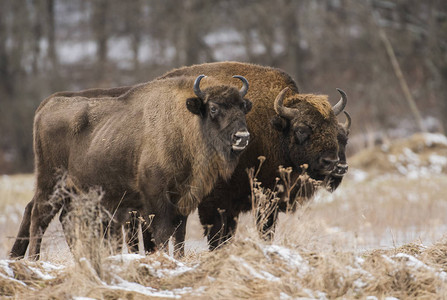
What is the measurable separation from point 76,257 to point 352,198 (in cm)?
1195

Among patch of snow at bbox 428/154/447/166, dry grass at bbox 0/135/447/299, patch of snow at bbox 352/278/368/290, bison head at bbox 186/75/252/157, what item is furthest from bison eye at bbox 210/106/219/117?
patch of snow at bbox 428/154/447/166

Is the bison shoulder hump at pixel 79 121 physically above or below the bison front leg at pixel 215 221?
above

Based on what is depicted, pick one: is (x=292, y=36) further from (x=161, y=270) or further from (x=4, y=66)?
(x=161, y=270)

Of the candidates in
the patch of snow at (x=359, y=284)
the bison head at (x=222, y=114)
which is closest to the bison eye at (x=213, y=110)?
the bison head at (x=222, y=114)

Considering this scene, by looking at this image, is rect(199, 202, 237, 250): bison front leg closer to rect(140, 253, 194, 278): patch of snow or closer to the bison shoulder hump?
the bison shoulder hump

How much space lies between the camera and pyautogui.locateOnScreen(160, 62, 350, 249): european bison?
8.45 metres

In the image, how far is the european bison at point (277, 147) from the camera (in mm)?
8453

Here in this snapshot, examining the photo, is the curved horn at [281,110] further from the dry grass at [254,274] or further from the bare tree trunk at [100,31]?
the bare tree trunk at [100,31]

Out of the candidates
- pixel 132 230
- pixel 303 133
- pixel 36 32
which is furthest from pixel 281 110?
pixel 36 32

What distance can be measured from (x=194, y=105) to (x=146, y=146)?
83 centimetres

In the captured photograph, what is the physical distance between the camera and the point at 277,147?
874cm

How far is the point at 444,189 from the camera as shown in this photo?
56.6ft

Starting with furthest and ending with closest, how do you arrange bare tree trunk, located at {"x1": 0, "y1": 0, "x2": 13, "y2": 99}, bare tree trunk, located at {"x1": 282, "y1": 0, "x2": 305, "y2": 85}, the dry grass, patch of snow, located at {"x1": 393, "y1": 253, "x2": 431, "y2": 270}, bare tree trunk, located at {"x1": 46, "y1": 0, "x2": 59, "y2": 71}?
bare tree trunk, located at {"x1": 46, "y1": 0, "x2": 59, "y2": 71}, bare tree trunk, located at {"x1": 0, "y1": 0, "x2": 13, "y2": 99}, bare tree trunk, located at {"x1": 282, "y1": 0, "x2": 305, "y2": 85}, patch of snow, located at {"x1": 393, "y1": 253, "x2": 431, "y2": 270}, the dry grass

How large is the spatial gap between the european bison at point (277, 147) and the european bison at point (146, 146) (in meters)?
0.75
